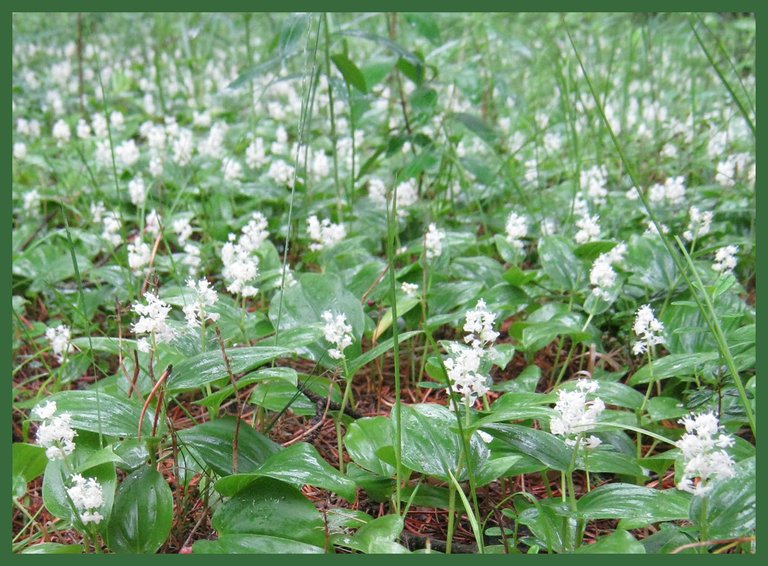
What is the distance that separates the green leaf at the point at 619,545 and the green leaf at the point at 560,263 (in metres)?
1.11

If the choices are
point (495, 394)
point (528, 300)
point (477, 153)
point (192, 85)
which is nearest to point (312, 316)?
point (495, 394)

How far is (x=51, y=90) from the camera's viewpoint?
5.72 metres

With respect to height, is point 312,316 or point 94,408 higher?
point 312,316

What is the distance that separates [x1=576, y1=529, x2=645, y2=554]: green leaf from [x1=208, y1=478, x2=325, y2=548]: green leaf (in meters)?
0.51

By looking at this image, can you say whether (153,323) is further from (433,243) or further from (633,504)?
(433,243)

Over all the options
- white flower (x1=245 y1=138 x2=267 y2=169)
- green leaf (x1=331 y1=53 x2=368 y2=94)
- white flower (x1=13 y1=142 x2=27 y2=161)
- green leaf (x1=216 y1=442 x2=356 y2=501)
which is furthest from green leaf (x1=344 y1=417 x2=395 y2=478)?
white flower (x1=13 y1=142 x2=27 y2=161)

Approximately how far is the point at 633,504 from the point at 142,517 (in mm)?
930

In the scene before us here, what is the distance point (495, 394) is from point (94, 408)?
103 centimetres

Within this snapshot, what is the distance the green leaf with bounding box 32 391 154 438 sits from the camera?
1440 mm

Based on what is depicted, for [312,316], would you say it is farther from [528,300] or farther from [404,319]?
[528,300]

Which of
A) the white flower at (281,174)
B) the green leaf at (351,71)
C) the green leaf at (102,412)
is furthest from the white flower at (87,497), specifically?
the white flower at (281,174)

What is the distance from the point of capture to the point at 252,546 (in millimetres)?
1301

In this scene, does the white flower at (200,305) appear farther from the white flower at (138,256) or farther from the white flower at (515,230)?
the white flower at (515,230)

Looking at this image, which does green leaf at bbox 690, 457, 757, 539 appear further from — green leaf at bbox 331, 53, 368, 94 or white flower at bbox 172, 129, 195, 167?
white flower at bbox 172, 129, 195, 167
